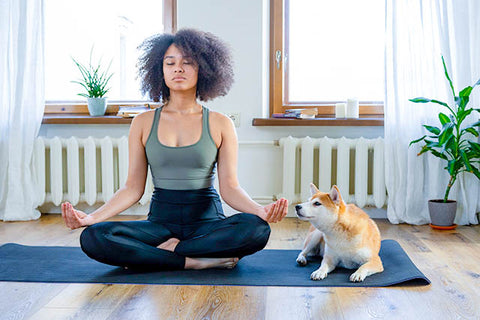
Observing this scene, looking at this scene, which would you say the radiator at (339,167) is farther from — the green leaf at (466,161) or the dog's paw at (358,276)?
the dog's paw at (358,276)

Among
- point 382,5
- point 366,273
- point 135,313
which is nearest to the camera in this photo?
point 135,313

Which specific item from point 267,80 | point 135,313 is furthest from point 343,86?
point 135,313

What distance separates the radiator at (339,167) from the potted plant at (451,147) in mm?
305

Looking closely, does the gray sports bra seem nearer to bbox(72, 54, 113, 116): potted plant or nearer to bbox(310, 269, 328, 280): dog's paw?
bbox(310, 269, 328, 280): dog's paw

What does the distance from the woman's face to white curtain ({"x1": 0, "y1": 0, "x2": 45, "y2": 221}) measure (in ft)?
5.13

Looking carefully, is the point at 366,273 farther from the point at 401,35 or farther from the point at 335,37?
the point at 335,37

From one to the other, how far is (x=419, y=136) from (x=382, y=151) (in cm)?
23

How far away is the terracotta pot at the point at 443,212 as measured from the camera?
10.4 ft

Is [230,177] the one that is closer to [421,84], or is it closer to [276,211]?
[276,211]

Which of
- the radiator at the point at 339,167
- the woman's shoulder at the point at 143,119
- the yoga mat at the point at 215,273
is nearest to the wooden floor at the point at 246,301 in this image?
the yoga mat at the point at 215,273

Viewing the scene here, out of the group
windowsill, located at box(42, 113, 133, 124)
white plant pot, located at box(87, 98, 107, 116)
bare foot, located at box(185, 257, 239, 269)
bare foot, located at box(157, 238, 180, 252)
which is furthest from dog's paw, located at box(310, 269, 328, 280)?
white plant pot, located at box(87, 98, 107, 116)

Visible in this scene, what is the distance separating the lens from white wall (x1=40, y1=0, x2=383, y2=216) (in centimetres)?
354

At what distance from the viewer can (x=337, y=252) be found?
2.14 meters

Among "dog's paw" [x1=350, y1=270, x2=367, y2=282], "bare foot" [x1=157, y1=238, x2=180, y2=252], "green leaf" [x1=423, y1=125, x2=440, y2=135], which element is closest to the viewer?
"dog's paw" [x1=350, y1=270, x2=367, y2=282]
